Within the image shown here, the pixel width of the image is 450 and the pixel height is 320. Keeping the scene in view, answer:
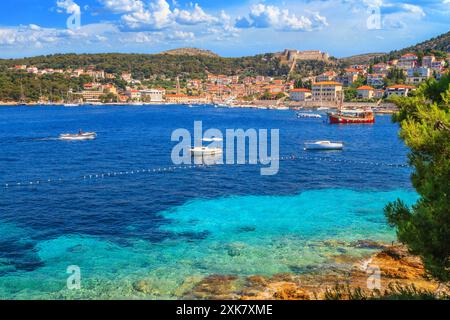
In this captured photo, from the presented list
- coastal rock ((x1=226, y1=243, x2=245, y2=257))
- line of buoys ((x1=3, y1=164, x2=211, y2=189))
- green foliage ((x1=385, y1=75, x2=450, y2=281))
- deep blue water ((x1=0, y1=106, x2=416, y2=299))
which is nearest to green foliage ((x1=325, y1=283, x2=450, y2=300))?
green foliage ((x1=385, y1=75, x2=450, y2=281))

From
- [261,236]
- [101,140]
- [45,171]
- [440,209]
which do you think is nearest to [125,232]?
[261,236]

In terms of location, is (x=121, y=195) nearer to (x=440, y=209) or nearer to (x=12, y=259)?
(x=12, y=259)

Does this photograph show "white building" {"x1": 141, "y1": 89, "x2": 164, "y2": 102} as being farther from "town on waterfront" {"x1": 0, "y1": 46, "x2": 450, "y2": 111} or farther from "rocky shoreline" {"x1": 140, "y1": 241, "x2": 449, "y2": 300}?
"rocky shoreline" {"x1": 140, "y1": 241, "x2": 449, "y2": 300}

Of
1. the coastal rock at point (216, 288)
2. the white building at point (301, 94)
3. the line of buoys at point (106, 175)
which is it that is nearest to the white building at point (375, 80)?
the white building at point (301, 94)

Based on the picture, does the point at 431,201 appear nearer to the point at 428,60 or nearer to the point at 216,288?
the point at 216,288

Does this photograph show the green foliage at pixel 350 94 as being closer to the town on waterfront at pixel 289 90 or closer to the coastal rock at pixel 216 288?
the town on waterfront at pixel 289 90

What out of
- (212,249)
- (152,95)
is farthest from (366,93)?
(212,249)
